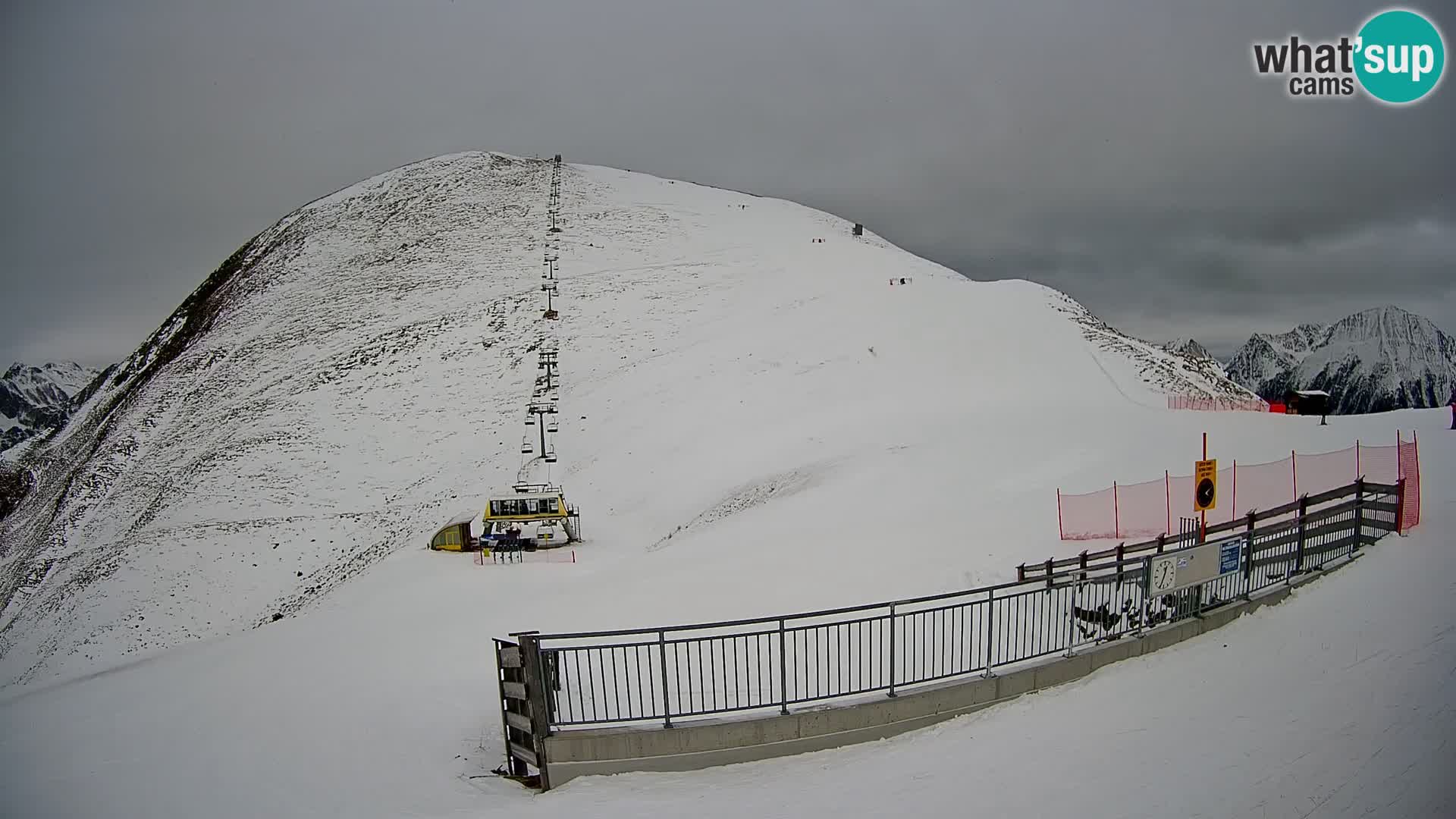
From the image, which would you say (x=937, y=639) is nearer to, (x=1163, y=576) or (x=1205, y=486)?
(x=1163, y=576)

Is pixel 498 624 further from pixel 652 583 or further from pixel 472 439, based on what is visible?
pixel 472 439

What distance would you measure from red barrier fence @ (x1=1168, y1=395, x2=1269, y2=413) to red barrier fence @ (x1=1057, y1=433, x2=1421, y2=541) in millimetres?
13397

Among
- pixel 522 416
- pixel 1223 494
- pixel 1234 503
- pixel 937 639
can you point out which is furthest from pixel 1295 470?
pixel 522 416

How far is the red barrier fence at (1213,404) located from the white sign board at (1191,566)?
23237mm

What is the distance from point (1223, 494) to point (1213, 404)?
16818 mm

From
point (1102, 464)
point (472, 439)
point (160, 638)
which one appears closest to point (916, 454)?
point (1102, 464)

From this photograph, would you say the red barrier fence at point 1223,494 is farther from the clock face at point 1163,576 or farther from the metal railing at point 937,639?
the clock face at point 1163,576

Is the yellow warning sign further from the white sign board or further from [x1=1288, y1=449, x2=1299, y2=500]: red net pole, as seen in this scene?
[x1=1288, y1=449, x2=1299, y2=500]: red net pole

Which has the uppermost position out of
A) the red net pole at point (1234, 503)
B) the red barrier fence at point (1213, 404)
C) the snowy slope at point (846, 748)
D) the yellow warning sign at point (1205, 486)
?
the red barrier fence at point (1213, 404)

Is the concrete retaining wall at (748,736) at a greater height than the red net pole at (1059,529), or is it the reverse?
the red net pole at (1059,529)

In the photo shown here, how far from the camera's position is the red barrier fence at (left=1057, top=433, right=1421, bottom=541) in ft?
51.4

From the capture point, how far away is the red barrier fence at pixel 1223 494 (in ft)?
51.4

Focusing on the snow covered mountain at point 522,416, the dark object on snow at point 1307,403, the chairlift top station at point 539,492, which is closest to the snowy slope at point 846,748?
the snow covered mountain at point 522,416

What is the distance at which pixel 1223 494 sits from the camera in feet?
55.4
